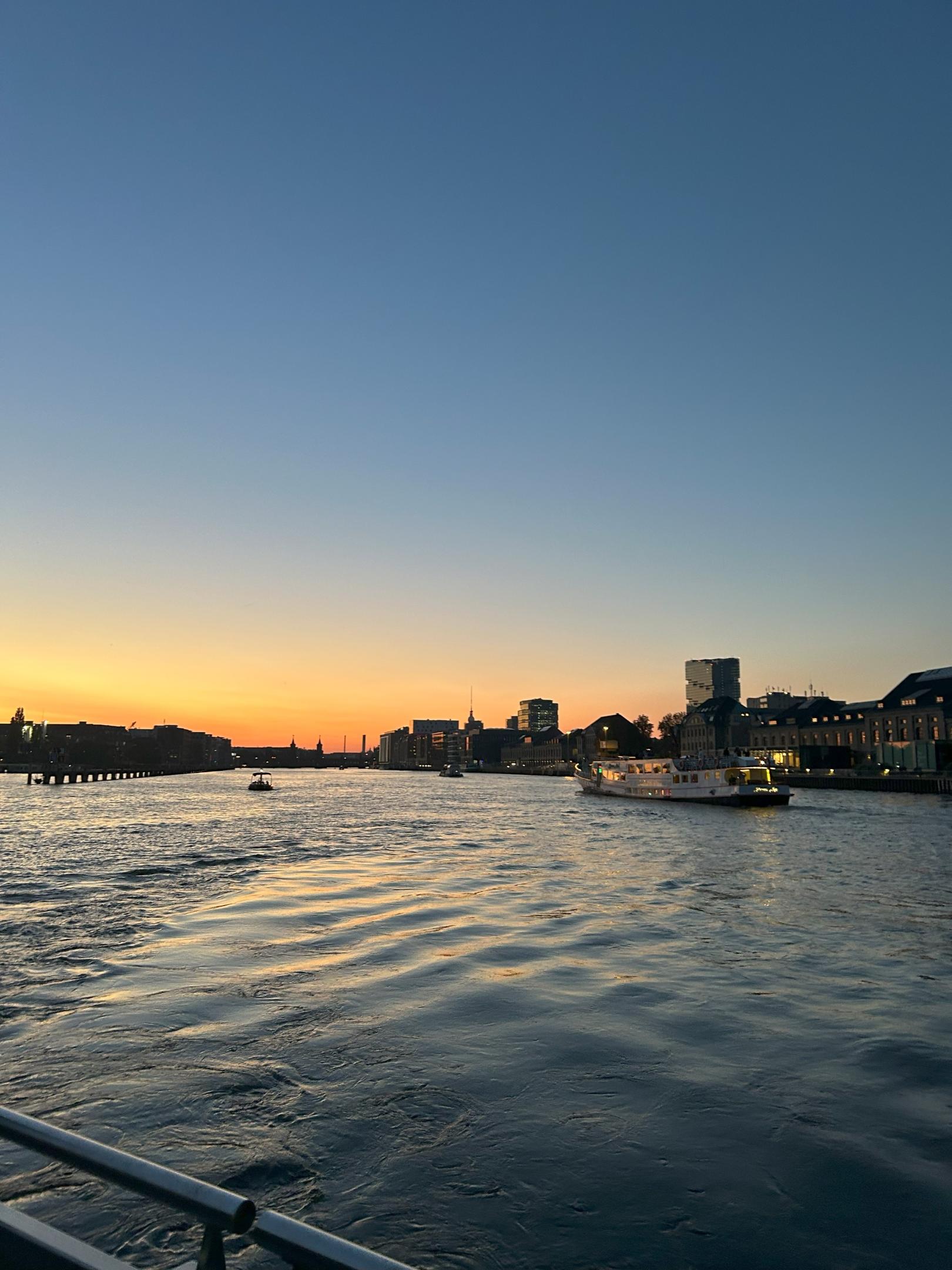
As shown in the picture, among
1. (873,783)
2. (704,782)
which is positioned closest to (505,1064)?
(704,782)

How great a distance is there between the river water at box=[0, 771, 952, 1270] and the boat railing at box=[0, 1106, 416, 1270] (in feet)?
16.8

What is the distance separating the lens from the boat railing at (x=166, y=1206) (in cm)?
269

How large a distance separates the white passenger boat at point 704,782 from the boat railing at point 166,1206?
97746 mm

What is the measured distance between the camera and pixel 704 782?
104 meters

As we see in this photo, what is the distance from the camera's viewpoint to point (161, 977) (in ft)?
56.5

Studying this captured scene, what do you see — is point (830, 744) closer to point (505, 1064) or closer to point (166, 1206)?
point (505, 1064)

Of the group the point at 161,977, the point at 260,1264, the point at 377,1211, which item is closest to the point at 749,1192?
the point at 377,1211

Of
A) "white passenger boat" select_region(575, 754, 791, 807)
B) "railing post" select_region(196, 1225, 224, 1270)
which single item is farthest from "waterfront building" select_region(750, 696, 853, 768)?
"railing post" select_region(196, 1225, 224, 1270)

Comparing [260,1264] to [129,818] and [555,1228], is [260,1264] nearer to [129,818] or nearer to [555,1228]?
[555,1228]

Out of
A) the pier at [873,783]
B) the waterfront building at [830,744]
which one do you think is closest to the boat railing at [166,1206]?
the pier at [873,783]

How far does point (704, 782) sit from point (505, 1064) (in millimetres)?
96450

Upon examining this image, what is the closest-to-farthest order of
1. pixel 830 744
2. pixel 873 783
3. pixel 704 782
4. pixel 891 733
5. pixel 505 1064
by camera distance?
pixel 505 1064, pixel 704 782, pixel 873 783, pixel 891 733, pixel 830 744

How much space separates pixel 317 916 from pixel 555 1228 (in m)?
17.8

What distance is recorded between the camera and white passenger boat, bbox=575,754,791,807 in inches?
3794
